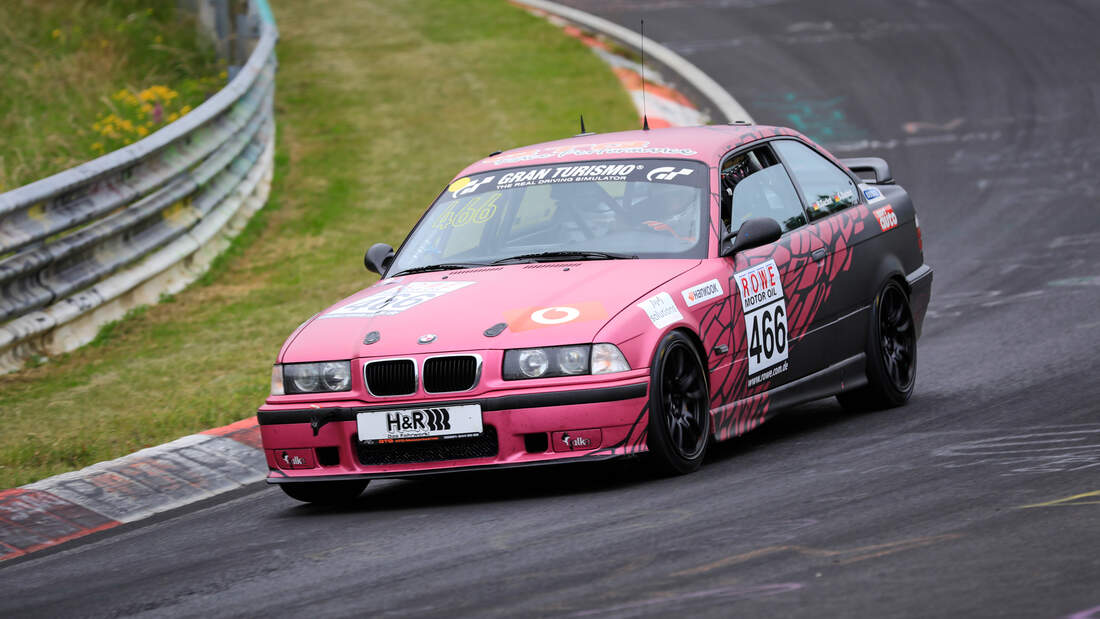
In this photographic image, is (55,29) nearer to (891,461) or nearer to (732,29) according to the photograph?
(732,29)

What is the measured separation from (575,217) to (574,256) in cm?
31

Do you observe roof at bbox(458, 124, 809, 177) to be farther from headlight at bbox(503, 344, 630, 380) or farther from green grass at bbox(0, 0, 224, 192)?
green grass at bbox(0, 0, 224, 192)

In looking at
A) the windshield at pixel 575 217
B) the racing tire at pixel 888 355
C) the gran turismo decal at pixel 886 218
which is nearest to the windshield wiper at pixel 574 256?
the windshield at pixel 575 217

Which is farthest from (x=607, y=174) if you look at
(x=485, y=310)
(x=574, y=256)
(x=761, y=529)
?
(x=761, y=529)

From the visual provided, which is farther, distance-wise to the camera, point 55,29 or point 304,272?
point 55,29

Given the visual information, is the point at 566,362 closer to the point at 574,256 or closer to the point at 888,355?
the point at 574,256

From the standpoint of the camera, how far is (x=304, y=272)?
1288 centimetres

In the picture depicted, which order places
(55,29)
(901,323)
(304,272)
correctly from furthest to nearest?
1. (55,29)
2. (304,272)
3. (901,323)

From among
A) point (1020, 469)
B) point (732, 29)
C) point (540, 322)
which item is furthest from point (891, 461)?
point (732, 29)

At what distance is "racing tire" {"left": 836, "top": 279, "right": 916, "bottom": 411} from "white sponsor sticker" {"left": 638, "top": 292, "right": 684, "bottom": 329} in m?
2.05

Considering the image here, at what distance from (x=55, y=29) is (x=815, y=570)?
14.5 meters

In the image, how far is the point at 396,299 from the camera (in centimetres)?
704

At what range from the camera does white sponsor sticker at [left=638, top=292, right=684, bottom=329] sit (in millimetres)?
6578

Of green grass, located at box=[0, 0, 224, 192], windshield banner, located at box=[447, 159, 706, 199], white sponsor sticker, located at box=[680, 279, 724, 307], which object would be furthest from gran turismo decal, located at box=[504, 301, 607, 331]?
green grass, located at box=[0, 0, 224, 192]
